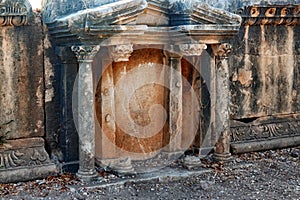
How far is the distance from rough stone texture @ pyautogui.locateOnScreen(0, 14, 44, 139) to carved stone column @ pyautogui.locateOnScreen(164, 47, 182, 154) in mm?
2046

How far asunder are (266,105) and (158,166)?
2.74 m

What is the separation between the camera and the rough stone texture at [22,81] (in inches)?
266

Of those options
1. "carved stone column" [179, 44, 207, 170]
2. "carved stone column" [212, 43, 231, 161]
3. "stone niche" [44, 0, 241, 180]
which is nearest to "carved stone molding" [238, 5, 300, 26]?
"stone niche" [44, 0, 241, 180]

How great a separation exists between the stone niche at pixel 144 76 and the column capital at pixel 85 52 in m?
0.01

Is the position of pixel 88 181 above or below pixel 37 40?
below

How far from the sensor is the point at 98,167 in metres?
7.25

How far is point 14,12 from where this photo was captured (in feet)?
21.7

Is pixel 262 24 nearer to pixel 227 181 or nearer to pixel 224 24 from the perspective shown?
pixel 224 24

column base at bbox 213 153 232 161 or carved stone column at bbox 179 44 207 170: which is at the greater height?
carved stone column at bbox 179 44 207 170

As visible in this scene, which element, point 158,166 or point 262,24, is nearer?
point 158,166

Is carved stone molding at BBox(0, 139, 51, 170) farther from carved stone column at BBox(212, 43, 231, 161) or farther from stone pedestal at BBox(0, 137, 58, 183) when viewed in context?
carved stone column at BBox(212, 43, 231, 161)

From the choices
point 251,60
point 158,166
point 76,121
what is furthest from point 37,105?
point 251,60

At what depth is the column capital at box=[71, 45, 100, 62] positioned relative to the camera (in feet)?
21.3

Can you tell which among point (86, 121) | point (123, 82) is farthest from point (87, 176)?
point (123, 82)
